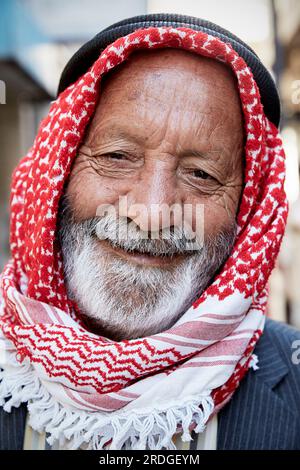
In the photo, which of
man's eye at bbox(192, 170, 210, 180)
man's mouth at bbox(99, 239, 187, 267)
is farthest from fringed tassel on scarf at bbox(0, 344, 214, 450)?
man's eye at bbox(192, 170, 210, 180)

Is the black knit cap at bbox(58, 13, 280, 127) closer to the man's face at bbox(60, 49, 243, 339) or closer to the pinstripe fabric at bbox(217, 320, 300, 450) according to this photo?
the man's face at bbox(60, 49, 243, 339)

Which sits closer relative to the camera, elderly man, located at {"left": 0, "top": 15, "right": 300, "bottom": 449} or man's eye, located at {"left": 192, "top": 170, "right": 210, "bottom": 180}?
elderly man, located at {"left": 0, "top": 15, "right": 300, "bottom": 449}

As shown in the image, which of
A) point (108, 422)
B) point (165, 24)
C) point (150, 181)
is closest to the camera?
point (108, 422)

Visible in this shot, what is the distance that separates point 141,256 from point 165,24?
2.99ft

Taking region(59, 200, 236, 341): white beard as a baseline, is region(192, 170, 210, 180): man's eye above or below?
above

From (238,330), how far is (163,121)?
2.72ft

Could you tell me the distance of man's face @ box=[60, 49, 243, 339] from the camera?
162cm

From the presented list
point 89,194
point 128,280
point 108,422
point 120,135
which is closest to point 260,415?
point 108,422

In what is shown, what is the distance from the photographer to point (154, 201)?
1.56 m

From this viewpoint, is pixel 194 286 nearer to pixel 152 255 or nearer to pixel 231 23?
pixel 152 255

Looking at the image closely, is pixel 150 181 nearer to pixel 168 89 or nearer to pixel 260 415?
pixel 168 89

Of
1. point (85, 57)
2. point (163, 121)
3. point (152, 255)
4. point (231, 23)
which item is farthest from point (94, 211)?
point (231, 23)

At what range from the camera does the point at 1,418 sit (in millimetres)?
1659

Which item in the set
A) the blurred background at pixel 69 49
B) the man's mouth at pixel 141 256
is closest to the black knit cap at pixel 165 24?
the man's mouth at pixel 141 256
